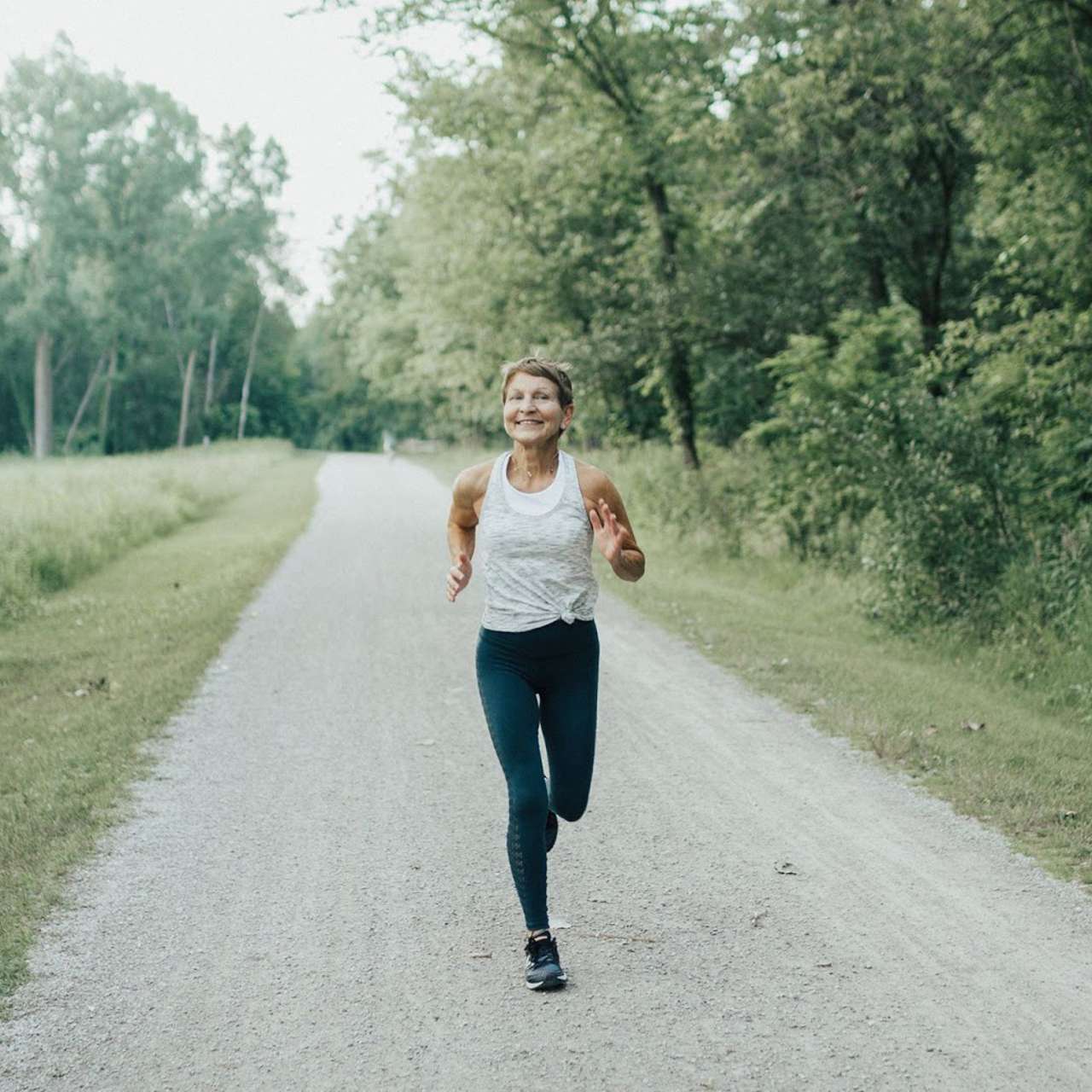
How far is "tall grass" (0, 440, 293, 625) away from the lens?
14.1 metres

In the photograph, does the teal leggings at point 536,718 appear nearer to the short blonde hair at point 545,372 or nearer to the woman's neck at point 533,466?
the woman's neck at point 533,466

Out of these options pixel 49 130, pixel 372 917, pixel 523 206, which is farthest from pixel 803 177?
pixel 49 130

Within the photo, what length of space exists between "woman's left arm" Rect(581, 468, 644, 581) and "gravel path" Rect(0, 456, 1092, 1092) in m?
1.43

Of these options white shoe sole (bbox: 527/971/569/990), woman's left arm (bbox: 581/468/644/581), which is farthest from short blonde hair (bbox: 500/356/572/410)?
white shoe sole (bbox: 527/971/569/990)

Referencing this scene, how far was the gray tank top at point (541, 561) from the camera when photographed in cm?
413

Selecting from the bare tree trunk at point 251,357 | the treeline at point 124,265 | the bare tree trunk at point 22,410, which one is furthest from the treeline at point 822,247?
the bare tree trunk at point 251,357

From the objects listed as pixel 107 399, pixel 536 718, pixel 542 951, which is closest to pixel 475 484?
pixel 536 718

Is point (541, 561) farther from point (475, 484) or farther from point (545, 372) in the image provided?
point (545, 372)

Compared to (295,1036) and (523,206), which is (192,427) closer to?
(523,206)

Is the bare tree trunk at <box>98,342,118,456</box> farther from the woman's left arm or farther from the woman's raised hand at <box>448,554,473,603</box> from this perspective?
the woman's left arm

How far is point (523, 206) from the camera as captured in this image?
907 inches

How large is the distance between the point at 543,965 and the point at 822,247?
15997mm

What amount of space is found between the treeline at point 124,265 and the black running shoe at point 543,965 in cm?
5368

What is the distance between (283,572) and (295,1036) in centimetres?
1222
